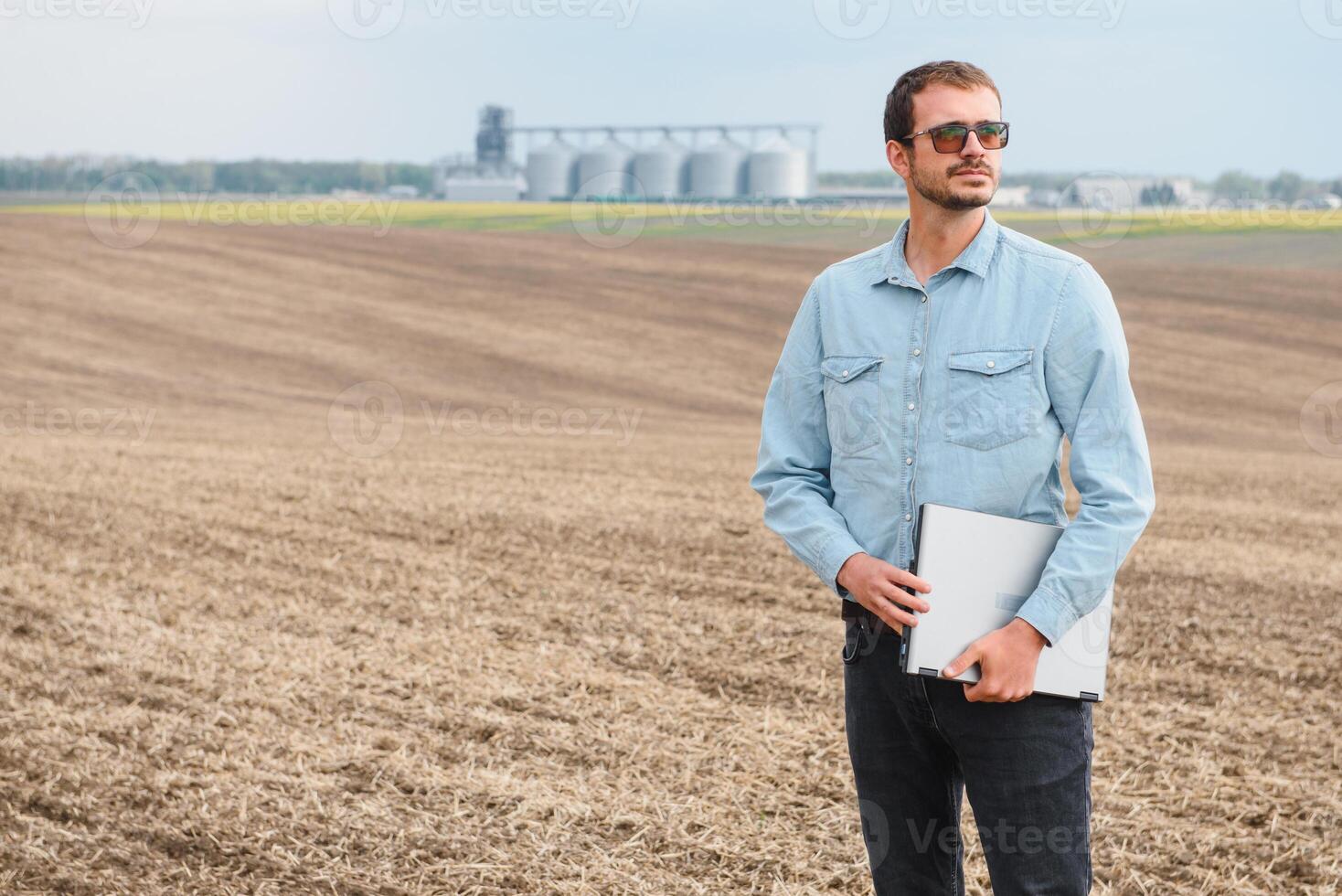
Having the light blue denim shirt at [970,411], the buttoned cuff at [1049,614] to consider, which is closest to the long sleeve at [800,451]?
the light blue denim shirt at [970,411]

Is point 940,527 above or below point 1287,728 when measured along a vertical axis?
above

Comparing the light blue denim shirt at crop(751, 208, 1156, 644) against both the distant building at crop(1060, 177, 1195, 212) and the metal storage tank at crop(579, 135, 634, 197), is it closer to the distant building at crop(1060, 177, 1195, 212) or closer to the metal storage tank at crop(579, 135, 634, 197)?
the distant building at crop(1060, 177, 1195, 212)

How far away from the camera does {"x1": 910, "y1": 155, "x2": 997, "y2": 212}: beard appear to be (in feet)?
8.72

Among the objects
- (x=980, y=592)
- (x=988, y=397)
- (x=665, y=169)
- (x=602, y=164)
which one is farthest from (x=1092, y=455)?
(x=602, y=164)

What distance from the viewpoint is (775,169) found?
8206 centimetres

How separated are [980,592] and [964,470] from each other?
0.25 meters

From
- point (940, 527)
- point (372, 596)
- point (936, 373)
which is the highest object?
point (936, 373)

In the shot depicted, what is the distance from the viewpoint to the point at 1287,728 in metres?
6.29

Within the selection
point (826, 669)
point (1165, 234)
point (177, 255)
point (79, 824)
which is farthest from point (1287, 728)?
point (1165, 234)

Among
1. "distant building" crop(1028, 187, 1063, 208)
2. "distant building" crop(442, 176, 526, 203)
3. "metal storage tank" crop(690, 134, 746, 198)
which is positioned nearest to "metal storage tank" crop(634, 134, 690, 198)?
"metal storage tank" crop(690, 134, 746, 198)

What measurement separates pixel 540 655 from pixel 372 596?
1764 millimetres

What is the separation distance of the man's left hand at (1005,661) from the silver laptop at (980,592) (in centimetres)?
2

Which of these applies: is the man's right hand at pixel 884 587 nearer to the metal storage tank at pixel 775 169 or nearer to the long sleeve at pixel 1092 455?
the long sleeve at pixel 1092 455

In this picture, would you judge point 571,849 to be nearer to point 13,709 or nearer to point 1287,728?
point 13,709
